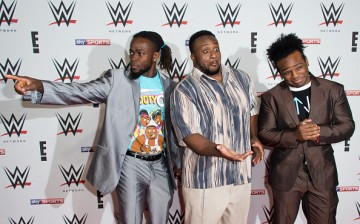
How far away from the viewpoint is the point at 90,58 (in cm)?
226

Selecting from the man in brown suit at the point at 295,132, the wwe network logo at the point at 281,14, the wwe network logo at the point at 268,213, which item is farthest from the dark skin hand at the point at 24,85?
the wwe network logo at the point at 268,213

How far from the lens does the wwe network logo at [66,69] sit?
7.40ft

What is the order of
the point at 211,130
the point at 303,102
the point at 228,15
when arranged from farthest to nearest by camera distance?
1. the point at 228,15
2. the point at 303,102
3. the point at 211,130

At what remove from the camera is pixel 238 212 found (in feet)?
5.91

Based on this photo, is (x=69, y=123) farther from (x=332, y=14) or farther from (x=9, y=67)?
(x=332, y=14)

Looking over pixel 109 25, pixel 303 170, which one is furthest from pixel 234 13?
pixel 303 170

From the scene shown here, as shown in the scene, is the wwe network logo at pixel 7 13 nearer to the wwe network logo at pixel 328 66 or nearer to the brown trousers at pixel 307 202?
the brown trousers at pixel 307 202

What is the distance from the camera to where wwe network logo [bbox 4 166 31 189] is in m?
2.38

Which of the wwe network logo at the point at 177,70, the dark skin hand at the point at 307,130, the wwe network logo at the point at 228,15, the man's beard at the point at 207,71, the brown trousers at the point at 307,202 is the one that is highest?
the wwe network logo at the point at 228,15

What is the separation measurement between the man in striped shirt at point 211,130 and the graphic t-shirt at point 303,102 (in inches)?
11.5

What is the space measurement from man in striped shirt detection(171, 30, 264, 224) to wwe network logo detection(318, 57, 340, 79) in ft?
3.31

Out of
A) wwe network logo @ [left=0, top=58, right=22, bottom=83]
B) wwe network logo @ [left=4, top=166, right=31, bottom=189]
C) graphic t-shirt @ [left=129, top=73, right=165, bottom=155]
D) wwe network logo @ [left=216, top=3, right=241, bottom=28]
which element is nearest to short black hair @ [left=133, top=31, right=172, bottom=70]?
graphic t-shirt @ [left=129, top=73, right=165, bottom=155]

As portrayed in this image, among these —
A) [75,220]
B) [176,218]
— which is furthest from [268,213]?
[75,220]

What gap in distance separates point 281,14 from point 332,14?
422 millimetres
